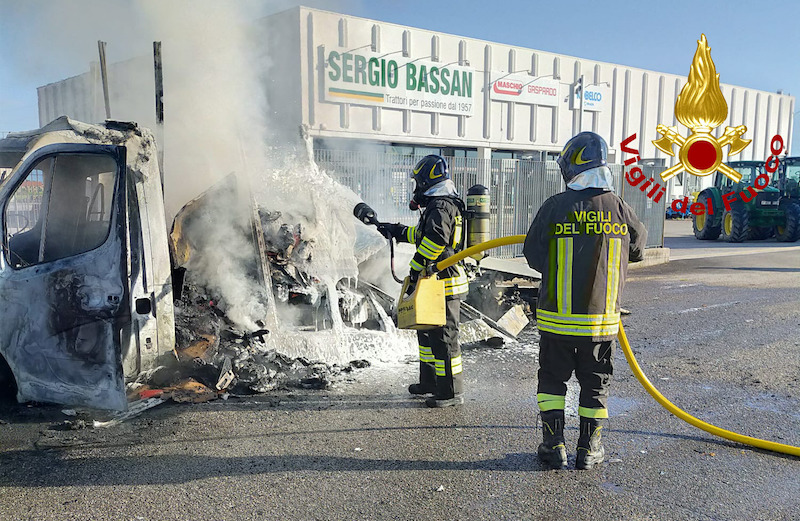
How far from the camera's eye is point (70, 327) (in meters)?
3.62

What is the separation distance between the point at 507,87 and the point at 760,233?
38.9 ft

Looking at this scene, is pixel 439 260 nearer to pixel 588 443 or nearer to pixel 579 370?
pixel 579 370

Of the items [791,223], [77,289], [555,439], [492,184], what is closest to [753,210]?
[791,223]

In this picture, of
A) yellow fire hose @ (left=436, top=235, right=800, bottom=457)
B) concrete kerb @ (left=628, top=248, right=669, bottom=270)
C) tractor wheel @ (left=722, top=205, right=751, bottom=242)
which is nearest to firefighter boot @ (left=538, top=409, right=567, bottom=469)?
yellow fire hose @ (left=436, top=235, right=800, bottom=457)

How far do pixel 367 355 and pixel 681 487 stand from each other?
3073 millimetres

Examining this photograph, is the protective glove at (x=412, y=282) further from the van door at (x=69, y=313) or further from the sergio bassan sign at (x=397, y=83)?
the sergio bassan sign at (x=397, y=83)

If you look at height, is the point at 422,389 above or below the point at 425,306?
below

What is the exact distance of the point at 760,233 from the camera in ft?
60.2

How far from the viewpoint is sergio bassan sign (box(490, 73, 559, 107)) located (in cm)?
2483

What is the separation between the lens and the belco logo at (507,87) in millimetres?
24733

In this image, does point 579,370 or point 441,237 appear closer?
point 579,370

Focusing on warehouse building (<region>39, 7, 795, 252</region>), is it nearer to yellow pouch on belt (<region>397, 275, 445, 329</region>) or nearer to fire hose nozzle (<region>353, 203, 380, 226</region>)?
fire hose nozzle (<region>353, 203, 380, 226</region>)

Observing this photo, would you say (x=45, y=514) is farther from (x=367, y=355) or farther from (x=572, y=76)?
(x=572, y=76)

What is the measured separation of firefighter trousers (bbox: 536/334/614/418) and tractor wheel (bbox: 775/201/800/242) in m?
17.5
